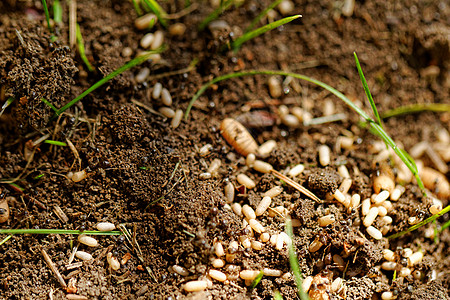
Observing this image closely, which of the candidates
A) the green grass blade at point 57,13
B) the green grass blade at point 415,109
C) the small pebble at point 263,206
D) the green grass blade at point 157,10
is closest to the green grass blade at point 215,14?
the green grass blade at point 157,10

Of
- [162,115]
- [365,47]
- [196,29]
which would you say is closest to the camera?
[162,115]

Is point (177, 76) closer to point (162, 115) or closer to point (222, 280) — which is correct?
point (162, 115)

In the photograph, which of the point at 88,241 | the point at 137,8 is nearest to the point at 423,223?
the point at 88,241

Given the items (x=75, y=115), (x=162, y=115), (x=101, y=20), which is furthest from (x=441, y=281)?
(x=101, y=20)

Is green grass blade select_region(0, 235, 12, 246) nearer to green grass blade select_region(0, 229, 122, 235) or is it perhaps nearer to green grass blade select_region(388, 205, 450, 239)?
green grass blade select_region(0, 229, 122, 235)

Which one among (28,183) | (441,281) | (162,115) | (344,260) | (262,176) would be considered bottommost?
(441,281)

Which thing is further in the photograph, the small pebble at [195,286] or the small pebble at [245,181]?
the small pebble at [245,181]

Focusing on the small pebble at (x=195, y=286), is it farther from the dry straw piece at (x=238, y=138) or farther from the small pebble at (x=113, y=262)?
the dry straw piece at (x=238, y=138)
